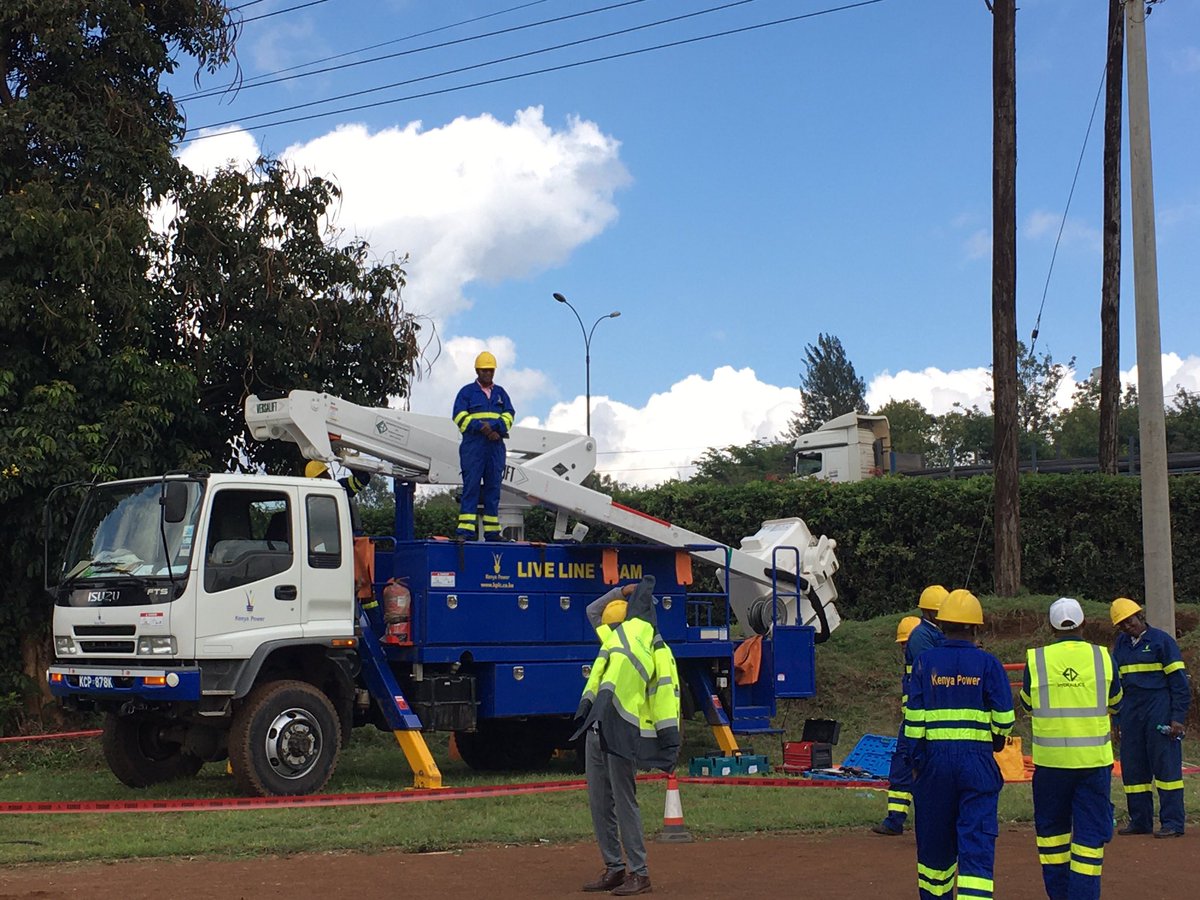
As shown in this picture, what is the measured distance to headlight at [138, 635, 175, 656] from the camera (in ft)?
40.8

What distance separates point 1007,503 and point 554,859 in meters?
12.9

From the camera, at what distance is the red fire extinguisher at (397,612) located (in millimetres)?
14109

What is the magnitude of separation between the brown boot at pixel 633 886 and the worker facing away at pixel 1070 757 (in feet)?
7.76

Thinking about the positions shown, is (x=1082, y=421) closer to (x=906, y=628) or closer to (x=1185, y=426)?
(x=1185, y=426)

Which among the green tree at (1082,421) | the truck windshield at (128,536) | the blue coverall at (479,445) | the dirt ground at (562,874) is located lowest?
the dirt ground at (562,874)

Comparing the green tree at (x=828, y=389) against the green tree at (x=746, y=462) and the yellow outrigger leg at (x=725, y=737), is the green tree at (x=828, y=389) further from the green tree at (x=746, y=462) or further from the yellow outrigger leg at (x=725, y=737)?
the yellow outrigger leg at (x=725, y=737)

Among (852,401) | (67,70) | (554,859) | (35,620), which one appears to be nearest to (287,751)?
(554,859)

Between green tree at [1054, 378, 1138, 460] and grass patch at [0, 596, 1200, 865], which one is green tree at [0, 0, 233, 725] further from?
green tree at [1054, 378, 1138, 460]

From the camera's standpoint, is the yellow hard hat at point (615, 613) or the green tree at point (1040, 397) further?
the green tree at point (1040, 397)

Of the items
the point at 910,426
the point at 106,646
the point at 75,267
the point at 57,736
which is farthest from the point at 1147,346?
the point at 910,426

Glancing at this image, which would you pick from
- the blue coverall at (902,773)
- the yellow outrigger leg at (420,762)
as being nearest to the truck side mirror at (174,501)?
the yellow outrigger leg at (420,762)

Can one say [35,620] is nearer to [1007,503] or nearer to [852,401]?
[1007,503]

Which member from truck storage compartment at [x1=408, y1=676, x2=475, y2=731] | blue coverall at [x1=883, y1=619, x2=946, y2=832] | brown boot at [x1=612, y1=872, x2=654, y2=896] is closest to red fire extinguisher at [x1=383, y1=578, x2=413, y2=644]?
Result: truck storage compartment at [x1=408, y1=676, x2=475, y2=731]

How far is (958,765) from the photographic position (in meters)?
7.47
